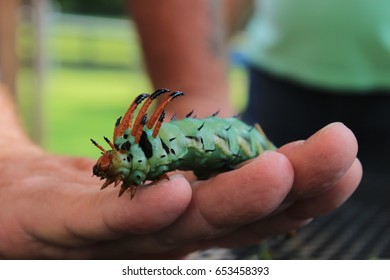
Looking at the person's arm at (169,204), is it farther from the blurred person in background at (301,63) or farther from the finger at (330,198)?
the blurred person in background at (301,63)

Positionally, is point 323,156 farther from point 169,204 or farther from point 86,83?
point 86,83

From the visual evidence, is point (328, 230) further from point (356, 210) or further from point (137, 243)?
point (137, 243)

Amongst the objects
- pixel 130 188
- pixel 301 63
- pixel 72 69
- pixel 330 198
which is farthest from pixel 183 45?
pixel 72 69

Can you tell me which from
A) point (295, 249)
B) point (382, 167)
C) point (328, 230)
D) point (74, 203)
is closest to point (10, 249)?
point (74, 203)

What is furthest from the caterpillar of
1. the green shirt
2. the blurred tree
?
the blurred tree

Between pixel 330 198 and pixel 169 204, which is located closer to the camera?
pixel 169 204

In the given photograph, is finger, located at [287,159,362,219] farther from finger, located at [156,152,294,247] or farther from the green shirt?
the green shirt

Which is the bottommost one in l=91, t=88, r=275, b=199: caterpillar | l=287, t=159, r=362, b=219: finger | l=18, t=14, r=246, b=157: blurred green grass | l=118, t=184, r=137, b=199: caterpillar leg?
l=18, t=14, r=246, b=157: blurred green grass
